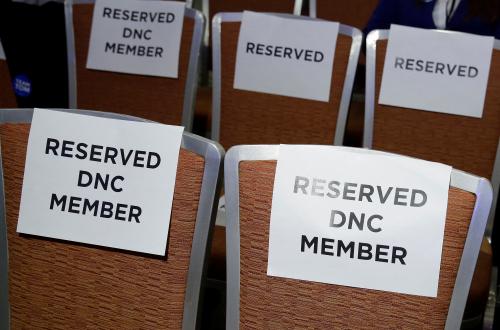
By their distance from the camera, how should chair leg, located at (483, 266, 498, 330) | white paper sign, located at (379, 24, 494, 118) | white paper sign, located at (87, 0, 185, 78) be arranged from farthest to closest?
white paper sign, located at (87, 0, 185, 78) < white paper sign, located at (379, 24, 494, 118) < chair leg, located at (483, 266, 498, 330)

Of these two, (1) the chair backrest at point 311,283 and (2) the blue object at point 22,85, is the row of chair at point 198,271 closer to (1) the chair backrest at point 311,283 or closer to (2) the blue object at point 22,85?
(1) the chair backrest at point 311,283

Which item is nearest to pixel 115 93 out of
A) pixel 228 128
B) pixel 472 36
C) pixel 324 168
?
pixel 228 128

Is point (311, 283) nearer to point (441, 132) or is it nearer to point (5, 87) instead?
point (441, 132)

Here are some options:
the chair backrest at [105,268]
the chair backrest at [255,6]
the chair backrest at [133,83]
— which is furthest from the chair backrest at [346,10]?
the chair backrest at [105,268]

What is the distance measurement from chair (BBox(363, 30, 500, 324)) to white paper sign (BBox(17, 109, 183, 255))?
845 millimetres

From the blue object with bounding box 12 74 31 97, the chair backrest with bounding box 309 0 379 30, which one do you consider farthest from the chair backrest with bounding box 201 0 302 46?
the blue object with bounding box 12 74 31 97

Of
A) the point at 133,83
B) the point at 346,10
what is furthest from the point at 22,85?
the point at 346,10

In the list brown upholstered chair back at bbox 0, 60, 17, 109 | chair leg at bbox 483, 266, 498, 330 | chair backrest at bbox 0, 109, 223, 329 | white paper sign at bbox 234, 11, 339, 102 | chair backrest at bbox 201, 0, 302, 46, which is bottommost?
chair leg at bbox 483, 266, 498, 330

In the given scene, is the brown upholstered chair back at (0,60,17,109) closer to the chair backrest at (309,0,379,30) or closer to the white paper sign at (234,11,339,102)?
the white paper sign at (234,11,339,102)

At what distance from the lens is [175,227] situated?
3.53 feet

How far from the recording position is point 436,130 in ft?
5.92

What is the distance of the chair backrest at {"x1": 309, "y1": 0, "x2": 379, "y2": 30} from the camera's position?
109 inches

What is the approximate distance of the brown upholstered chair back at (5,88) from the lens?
67.7 inches

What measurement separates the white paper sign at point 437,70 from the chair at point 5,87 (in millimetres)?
862
